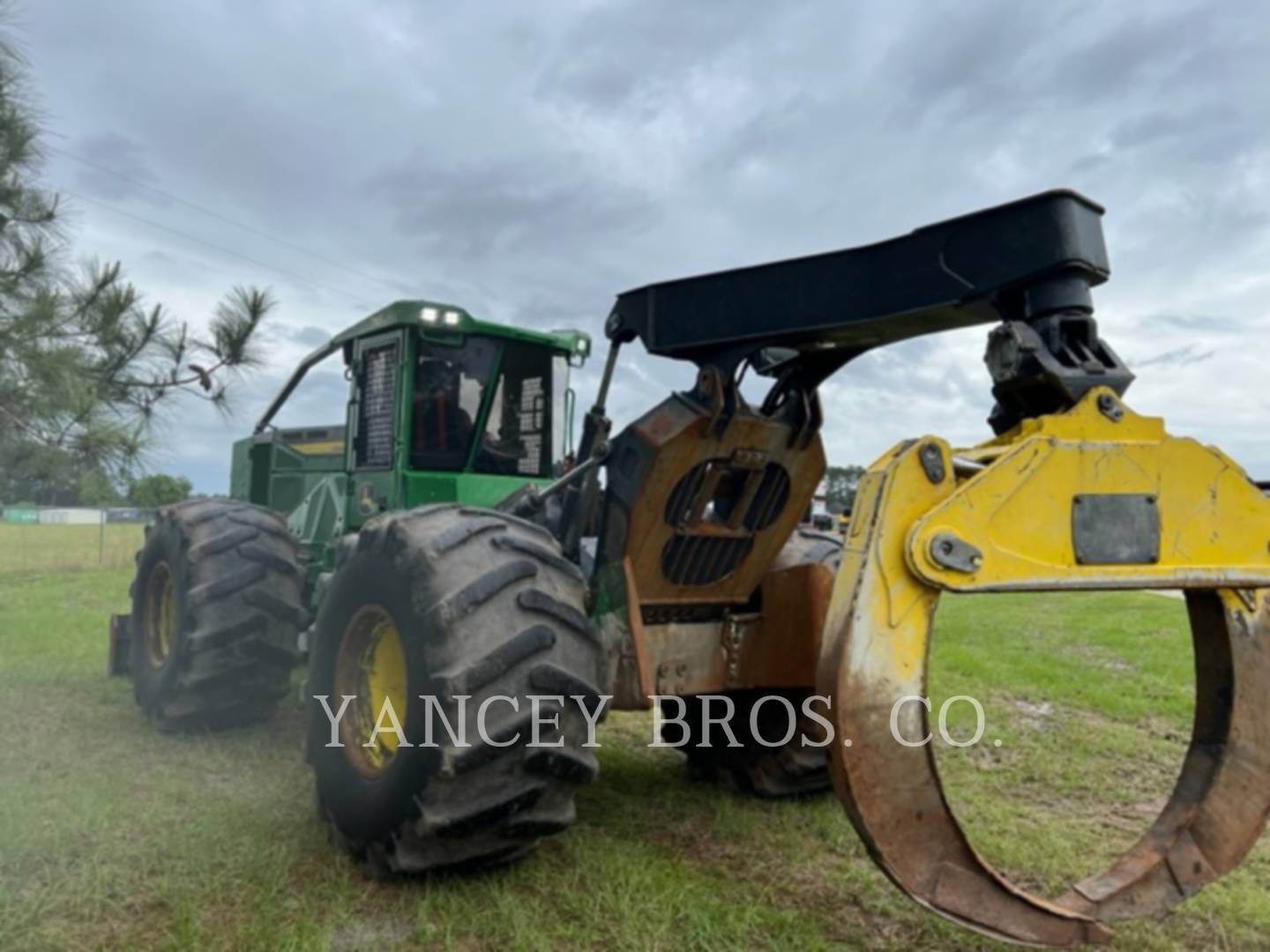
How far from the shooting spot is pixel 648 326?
3.77m

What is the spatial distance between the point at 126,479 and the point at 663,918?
815 cm

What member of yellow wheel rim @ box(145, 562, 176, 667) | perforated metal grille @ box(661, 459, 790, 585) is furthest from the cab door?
perforated metal grille @ box(661, 459, 790, 585)

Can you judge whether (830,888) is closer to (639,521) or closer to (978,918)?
(978,918)

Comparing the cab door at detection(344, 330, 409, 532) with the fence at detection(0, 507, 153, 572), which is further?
the fence at detection(0, 507, 153, 572)

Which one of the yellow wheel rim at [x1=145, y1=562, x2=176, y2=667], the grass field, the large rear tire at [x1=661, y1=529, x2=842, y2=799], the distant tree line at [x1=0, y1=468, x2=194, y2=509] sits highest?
the distant tree line at [x1=0, y1=468, x2=194, y2=509]

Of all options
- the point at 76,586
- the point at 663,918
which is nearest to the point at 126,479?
the point at 76,586

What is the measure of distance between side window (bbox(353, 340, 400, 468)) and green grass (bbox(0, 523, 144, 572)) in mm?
12171

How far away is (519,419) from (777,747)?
2.15m

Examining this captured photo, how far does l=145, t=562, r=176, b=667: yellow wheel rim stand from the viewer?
5793 mm

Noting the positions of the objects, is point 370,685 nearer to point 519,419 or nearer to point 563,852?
point 563,852

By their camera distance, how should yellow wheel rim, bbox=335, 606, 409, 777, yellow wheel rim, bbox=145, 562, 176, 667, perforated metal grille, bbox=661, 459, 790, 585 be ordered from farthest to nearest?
yellow wheel rim, bbox=145, 562, 176, 667, perforated metal grille, bbox=661, 459, 790, 585, yellow wheel rim, bbox=335, 606, 409, 777

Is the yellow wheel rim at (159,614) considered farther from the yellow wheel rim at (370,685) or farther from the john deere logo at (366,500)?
the yellow wheel rim at (370,685)

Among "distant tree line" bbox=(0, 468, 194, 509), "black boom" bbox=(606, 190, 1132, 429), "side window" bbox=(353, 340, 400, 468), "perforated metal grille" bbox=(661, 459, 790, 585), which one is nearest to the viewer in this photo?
"black boom" bbox=(606, 190, 1132, 429)

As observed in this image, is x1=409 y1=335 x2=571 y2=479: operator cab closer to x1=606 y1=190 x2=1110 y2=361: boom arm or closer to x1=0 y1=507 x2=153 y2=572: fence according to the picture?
x1=606 y1=190 x2=1110 y2=361: boom arm
